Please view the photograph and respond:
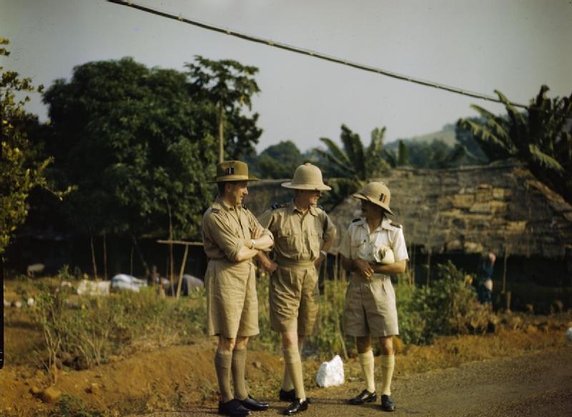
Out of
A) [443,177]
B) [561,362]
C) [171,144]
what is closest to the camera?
[561,362]

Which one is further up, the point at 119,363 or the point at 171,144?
the point at 171,144

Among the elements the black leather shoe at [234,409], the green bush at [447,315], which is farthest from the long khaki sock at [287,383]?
the green bush at [447,315]

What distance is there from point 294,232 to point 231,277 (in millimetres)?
710

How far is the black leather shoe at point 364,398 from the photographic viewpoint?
5.64 meters

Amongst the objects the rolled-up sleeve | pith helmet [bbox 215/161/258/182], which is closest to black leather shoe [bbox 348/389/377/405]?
the rolled-up sleeve

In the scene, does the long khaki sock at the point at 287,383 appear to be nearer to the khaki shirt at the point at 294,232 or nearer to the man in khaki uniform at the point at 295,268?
the man in khaki uniform at the point at 295,268

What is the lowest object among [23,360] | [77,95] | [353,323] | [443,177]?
[23,360]

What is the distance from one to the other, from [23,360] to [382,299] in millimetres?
5769

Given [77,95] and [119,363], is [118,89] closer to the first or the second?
[77,95]

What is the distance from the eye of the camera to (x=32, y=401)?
6.87 m

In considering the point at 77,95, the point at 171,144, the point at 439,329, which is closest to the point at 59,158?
the point at 77,95

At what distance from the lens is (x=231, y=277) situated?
5207 mm

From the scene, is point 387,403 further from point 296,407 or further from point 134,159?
point 134,159

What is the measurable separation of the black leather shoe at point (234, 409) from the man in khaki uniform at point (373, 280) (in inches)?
40.9
